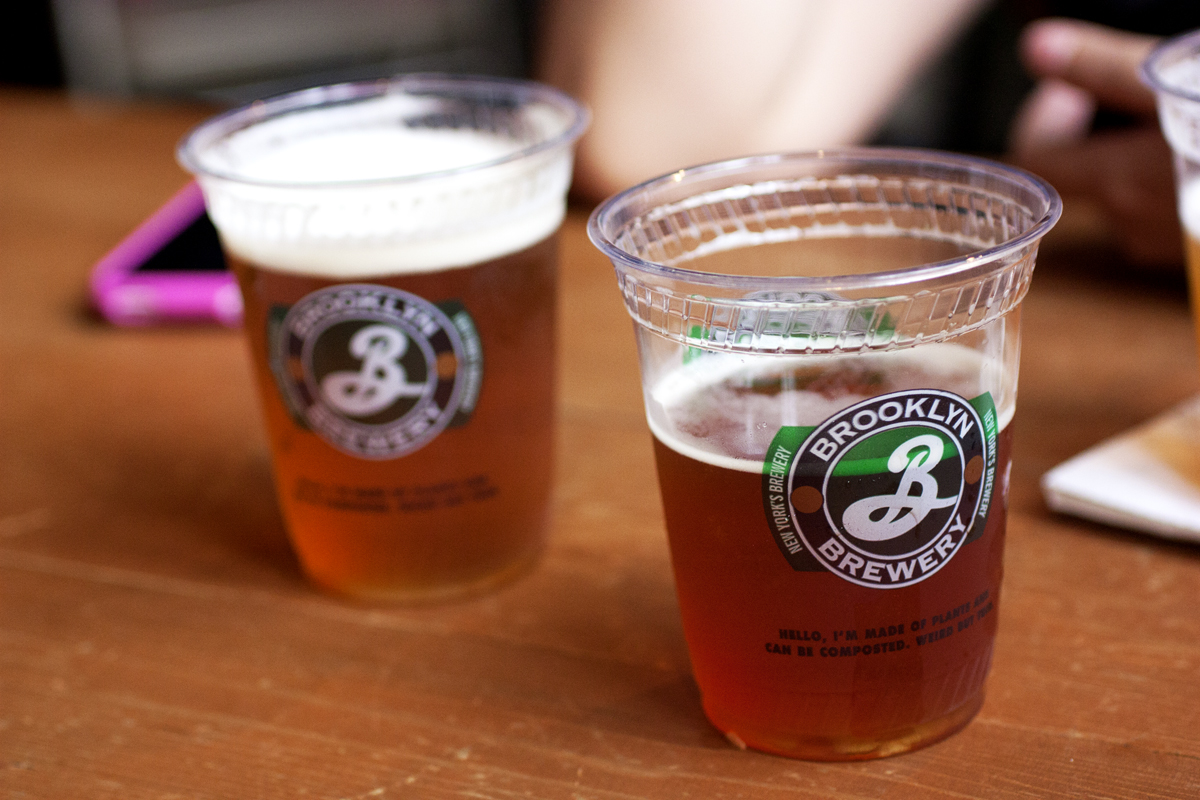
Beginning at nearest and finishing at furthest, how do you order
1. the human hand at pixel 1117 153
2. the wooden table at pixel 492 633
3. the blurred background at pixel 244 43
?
1. the wooden table at pixel 492 633
2. the human hand at pixel 1117 153
3. the blurred background at pixel 244 43

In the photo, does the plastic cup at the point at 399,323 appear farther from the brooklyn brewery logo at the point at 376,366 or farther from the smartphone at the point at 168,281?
the smartphone at the point at 168,281

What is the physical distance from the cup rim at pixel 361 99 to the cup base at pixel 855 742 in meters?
0.33

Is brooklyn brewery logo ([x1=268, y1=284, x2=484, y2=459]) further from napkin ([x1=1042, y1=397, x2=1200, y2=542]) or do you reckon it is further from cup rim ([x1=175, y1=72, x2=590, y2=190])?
napkin ([x1=1042, y1=397, x2=1200, y2=542])

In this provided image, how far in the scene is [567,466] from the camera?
91 cm

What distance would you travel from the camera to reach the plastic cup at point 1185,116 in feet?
2.22

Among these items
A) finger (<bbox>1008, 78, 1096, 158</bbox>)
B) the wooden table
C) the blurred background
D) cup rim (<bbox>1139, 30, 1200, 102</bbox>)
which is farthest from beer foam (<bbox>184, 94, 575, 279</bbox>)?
the blurred background

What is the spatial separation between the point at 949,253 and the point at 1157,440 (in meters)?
0.28

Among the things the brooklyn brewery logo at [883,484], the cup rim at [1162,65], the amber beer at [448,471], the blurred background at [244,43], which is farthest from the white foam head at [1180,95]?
the blurred background at [244,43]

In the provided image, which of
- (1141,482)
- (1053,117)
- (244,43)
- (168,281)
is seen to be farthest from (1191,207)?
(244,43)

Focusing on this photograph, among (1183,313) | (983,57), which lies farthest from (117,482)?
(983,57)

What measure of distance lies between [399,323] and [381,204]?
0.07 m

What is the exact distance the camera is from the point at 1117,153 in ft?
4.03

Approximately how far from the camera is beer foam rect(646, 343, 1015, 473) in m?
0.52

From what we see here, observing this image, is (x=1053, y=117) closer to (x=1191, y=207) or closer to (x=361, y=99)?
(x=1191, y=207)
